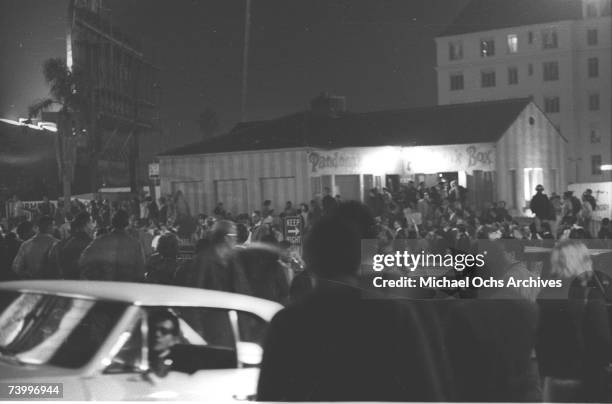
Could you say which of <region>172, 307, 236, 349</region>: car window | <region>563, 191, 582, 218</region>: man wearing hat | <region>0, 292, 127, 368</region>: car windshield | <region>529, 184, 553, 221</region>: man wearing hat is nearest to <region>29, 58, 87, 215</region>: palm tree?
<region>0, 292, 127, 368</region>: car windshield

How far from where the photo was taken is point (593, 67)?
4898mm

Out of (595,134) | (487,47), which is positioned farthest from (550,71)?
(595,134)

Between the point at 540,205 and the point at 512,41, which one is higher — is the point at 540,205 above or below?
below

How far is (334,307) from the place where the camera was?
174cm

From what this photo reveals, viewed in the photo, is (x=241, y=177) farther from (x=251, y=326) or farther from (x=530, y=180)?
(x=530, y=180)

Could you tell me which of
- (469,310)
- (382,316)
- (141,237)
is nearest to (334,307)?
(382,316)

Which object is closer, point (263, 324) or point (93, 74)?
point (263, 324)

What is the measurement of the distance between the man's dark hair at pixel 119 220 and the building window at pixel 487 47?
2.57 metres

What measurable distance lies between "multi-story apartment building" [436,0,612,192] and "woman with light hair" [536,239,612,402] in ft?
4.75

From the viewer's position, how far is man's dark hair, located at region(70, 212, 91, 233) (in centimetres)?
452

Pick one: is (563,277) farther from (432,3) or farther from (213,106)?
(213,106)

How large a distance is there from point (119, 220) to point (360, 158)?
1.65 m

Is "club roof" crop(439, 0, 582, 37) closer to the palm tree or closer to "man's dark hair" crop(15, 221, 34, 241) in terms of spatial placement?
the palm tree

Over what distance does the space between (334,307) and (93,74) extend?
2.80 meters
